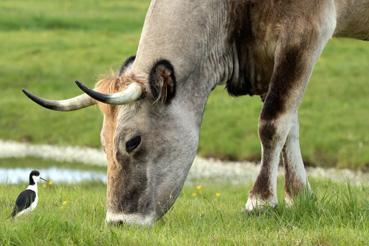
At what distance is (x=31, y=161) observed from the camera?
65.0 ft

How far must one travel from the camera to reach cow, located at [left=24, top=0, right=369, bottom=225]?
814cm

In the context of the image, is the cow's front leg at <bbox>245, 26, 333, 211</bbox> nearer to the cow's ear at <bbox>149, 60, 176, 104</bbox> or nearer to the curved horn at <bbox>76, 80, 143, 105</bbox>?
the cow's ear at <bbox>149, 60, 176, 104</bbox>

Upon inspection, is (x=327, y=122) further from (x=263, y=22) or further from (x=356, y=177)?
(x=263, y=22)

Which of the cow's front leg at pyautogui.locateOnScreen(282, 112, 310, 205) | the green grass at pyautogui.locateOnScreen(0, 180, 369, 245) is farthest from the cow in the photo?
the green grass at pyautogui.locateOnScreen(0, 180, 369, 245)

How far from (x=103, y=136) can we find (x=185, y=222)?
1034mm

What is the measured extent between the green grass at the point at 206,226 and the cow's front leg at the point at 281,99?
0.71 feet

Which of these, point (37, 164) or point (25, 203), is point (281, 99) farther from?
point (37, 164)

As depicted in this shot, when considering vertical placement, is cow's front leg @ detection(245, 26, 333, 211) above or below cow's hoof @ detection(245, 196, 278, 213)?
above

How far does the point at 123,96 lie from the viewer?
7820 mm

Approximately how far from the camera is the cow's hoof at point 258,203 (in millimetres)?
8406

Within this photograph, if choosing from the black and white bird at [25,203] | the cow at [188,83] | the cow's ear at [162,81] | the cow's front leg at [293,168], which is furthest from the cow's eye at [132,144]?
the cow's front leg at [293,168]

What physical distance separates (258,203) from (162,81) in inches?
54.0

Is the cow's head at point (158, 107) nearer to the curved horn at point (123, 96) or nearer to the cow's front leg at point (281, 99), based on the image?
the curved horn at point (123, 96)

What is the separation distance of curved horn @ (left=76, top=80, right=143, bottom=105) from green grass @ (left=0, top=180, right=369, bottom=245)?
99 centimetres
